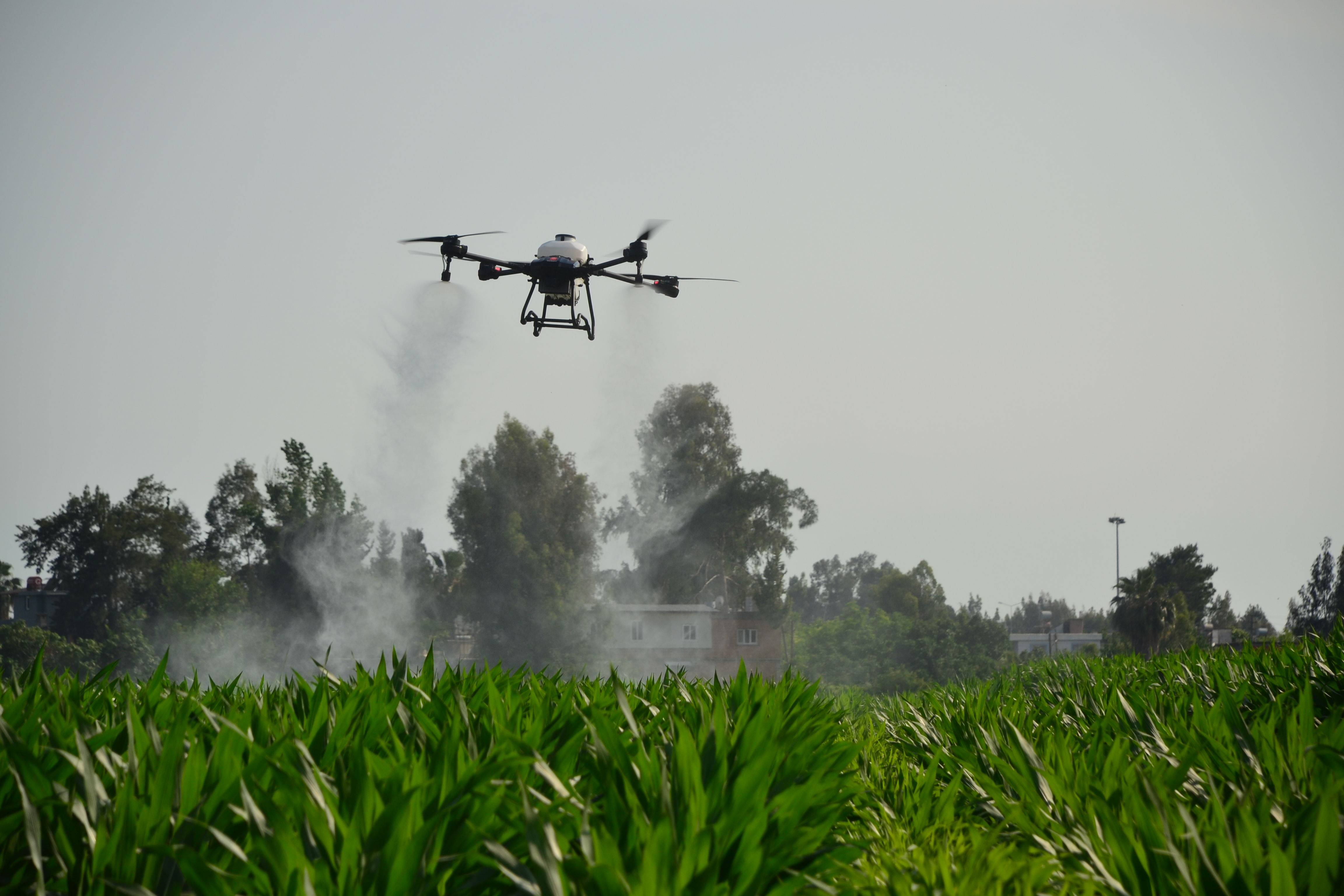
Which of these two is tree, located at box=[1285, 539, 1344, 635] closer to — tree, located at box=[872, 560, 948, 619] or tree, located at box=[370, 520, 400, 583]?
tree, located at box=[872, 560, 948, 619]

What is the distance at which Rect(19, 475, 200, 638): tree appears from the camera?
270 feet

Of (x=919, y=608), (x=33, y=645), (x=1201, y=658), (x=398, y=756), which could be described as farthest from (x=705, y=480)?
(x=398, y=756)

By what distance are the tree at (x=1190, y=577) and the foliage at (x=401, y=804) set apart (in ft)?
270

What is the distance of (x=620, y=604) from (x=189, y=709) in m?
73.4

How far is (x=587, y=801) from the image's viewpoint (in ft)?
15.7

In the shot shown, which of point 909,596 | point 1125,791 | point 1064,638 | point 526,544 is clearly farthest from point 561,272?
point 1064,638

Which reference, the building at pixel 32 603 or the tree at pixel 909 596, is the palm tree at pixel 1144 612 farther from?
the building at pixel 32 603

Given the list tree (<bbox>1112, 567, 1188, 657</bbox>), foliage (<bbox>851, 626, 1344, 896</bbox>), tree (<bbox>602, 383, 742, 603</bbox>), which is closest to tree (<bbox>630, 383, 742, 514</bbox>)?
tree (<bbox>602, 383, 742, 603</bbox>)

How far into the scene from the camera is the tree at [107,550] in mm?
82250

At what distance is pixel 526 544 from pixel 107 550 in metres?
36.3

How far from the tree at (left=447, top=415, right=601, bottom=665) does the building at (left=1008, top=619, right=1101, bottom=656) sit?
2613 inches

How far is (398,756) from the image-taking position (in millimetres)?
5359

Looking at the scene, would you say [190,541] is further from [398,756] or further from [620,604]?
[398,756]

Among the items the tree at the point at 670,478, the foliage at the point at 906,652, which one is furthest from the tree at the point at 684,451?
the foliage at the point at 906,652
